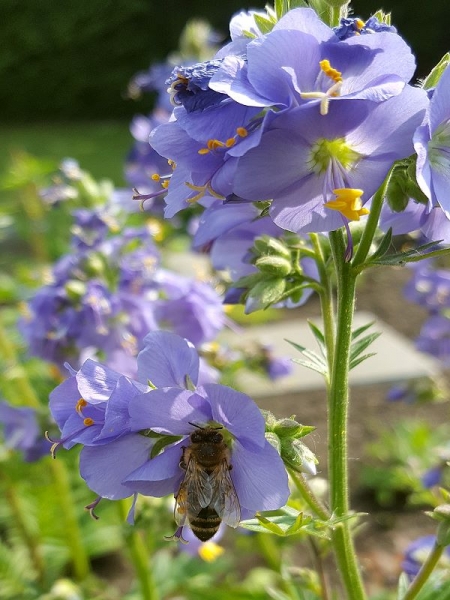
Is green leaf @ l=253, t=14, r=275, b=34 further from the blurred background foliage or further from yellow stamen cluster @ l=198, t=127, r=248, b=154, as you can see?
the blurred background foliage

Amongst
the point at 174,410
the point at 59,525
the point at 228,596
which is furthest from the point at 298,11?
the point at 59,525

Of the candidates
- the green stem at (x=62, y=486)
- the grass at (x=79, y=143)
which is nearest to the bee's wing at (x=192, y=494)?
the green stem at (x=62, y=486)

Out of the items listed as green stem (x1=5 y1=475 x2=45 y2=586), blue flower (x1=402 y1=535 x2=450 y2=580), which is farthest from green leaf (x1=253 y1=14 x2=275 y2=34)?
green stem (x1=5 y1=475 x2=45 y2=586)

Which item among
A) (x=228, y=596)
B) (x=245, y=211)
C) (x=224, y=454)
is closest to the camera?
(x=224, y=454)

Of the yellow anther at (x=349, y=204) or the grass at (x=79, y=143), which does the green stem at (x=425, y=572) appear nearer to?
the yellow anther at (x=349, y=204)

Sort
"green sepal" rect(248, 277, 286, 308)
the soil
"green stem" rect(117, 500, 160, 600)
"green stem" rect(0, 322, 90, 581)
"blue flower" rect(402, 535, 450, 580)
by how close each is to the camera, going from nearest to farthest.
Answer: "green sepal" rect(248, 277, 286, 308) < "blue flower" rect(402, 535, 450, 580) < "green stem" rect(117, 500, 160, 600) < "green stem" rect(0, 322, 90, 581) < the soil

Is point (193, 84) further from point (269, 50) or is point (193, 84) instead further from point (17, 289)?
point (17, 289)

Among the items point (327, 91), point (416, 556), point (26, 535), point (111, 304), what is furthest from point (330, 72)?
point (26, 535)
